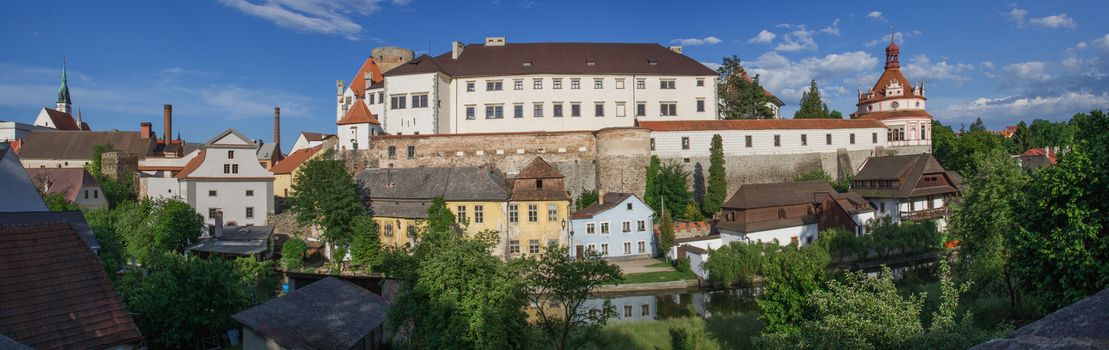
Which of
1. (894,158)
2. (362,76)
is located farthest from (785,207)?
(362,76)

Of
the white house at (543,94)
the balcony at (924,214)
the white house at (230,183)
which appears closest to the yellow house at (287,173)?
the white house at (543,94)

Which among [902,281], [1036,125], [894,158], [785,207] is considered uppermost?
[1036,125]

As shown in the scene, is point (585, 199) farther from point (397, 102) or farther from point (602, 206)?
point (397, 102)

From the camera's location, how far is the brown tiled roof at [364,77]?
187 feet

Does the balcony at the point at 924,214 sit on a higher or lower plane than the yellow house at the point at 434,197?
lower

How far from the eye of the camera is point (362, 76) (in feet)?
194

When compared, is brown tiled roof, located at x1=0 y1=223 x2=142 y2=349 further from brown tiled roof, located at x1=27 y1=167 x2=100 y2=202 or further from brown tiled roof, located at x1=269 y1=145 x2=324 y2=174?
brown tiled roof, located at x1=269 y1=145 x2=324 y2=174

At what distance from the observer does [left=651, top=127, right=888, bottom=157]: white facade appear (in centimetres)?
4503

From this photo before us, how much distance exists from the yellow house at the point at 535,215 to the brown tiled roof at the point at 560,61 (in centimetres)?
1762

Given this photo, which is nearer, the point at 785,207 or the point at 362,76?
the point at 785,207

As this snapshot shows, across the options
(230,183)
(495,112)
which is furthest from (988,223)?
(230,183)

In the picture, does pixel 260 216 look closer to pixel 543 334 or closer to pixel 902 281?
pixel 543 334

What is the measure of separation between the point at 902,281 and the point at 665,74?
26.6 metres

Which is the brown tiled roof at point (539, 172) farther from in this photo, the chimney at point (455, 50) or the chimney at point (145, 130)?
the chimney at point (145, 130)
